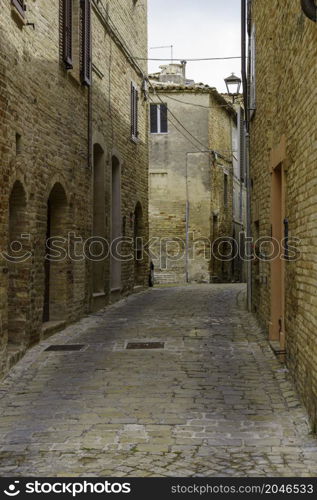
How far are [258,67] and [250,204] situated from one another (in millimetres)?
3345

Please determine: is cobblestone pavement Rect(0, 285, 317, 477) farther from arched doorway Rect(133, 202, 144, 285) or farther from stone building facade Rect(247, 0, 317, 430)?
arched doorway Rect(133, 202, 144, 285)

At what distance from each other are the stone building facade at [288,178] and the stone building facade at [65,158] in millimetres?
3309

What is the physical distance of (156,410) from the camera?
6398 millimetres

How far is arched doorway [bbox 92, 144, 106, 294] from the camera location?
15055 millimetres

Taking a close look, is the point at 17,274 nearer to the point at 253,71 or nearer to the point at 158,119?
the point at 253,71

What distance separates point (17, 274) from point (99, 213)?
5.93m

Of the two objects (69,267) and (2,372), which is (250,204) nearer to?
(69,267)

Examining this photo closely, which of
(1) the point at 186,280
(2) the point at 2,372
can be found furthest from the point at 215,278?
(2) the point at 2,372

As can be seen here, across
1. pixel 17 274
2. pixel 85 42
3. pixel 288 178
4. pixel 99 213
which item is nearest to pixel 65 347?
pixel 17 274

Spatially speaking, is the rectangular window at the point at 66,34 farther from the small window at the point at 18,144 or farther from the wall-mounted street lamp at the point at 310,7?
the wall-mounted street lamp at the point at 310,7

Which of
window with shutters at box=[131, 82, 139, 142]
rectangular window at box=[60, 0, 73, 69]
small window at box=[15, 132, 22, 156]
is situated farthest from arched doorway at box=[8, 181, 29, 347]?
window with shutters at box=[131, 82, 139, 142]

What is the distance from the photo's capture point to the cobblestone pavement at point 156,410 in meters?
4.95

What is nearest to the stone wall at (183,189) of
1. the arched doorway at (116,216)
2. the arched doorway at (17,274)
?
the arched doorway at (116,216)

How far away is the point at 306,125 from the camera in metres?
6.17
